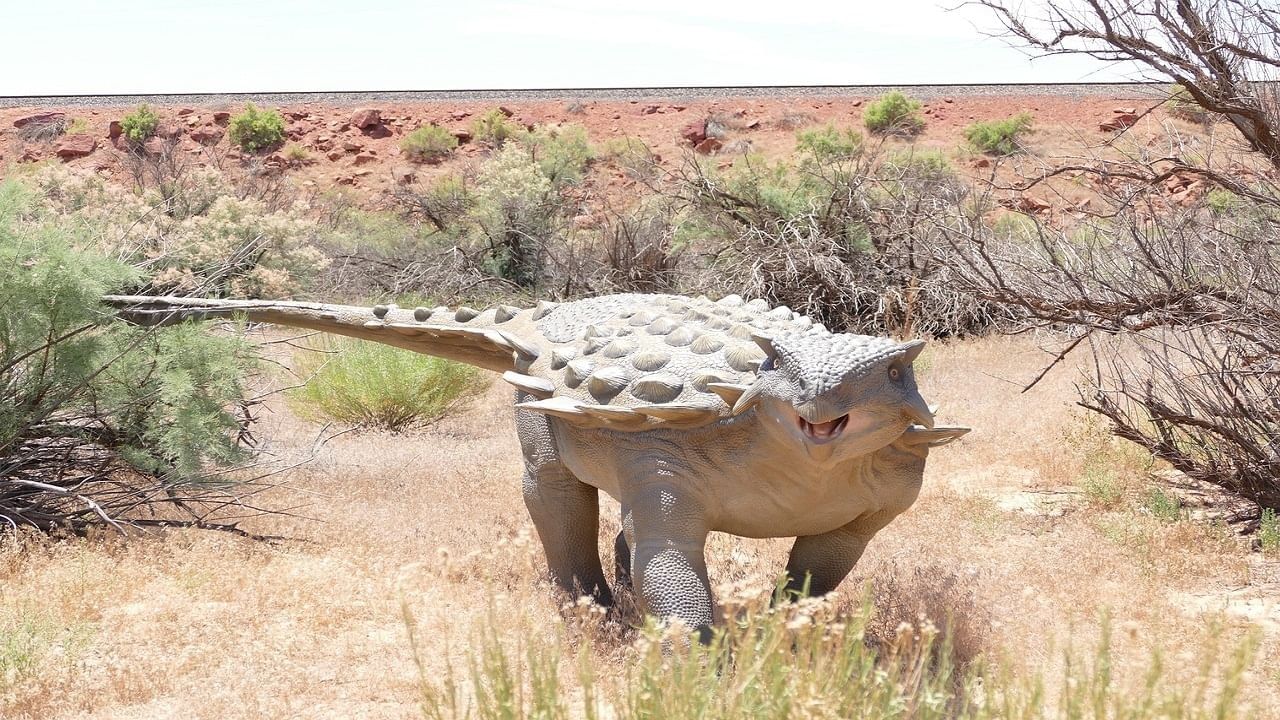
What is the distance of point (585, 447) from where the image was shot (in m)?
4.14

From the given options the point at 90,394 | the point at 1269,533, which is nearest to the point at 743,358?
the point at 1269,533

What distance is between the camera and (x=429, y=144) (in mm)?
43500

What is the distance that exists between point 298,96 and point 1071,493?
45.7m

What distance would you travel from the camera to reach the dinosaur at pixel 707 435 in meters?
3.31

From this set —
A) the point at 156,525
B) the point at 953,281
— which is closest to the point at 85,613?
the point at 156,525

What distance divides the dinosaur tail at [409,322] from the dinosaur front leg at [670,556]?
984 mm

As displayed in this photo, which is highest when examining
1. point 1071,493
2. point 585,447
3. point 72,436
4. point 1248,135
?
point 1248,135

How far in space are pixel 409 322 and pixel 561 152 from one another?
25.0 meters

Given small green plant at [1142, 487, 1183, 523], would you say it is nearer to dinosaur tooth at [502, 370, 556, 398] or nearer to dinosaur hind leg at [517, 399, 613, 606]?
dinosaur hind leg at [517, 399, 613, 606]

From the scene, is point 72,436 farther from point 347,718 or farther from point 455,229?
point 455,229

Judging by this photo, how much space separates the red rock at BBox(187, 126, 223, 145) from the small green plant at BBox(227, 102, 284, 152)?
0.55 m

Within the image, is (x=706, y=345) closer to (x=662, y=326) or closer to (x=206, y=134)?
(x=662, y=326)

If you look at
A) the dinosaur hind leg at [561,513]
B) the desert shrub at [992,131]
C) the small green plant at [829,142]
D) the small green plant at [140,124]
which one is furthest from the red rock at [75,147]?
the dinosaur hind leg at [561,513]

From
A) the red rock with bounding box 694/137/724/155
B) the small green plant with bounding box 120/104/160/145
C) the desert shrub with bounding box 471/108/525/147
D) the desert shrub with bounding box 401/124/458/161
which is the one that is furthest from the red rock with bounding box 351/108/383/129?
the red rock with bounding box 694/137/724/155
